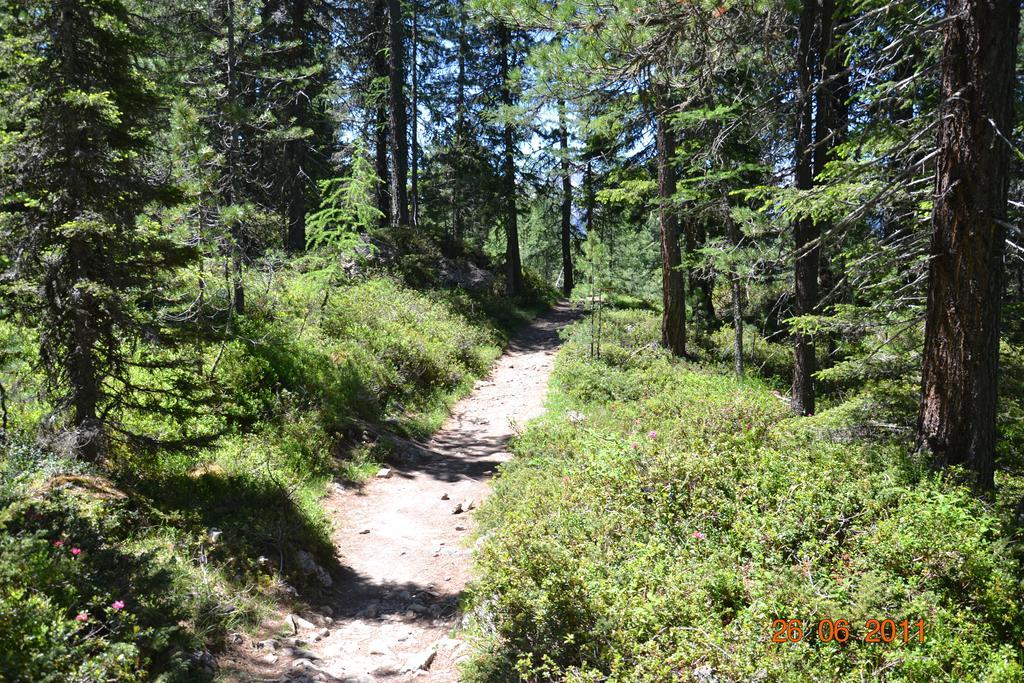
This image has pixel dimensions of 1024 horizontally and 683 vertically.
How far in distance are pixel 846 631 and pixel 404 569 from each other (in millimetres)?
5109

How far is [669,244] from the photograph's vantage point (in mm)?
15266

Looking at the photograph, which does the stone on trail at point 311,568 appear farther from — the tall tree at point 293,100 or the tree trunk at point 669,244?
the tall tree at point 293,100

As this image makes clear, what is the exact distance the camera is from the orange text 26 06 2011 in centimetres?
388

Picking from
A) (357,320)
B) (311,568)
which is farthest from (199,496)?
(357,320)

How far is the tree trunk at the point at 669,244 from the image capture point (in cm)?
1451

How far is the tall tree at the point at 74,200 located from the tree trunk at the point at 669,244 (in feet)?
34.6

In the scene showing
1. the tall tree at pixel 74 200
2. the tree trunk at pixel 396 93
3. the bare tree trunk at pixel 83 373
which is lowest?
the bare tree trunk at pixel 83 373

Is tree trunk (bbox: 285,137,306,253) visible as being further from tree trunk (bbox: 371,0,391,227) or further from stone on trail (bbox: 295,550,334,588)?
stone on trail (bbox: 295,550,334,588)

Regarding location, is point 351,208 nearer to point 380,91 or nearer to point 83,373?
point 83,373

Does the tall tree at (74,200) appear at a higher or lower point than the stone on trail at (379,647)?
higher

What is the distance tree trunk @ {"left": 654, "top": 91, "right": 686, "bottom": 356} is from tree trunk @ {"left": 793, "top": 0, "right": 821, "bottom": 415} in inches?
129

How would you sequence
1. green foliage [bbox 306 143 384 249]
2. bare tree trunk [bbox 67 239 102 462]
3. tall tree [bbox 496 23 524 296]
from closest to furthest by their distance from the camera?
bare tree trunk [bbox 67 239 102 462]
green foliage [bbox 306 143 384 249]
tall tree [bbox 496 23 524 296]

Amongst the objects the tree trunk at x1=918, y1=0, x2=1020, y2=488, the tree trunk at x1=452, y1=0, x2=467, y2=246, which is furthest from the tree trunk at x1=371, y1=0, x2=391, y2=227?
the tree trunk at x1=918, y1=0, x2=1020, y2=488

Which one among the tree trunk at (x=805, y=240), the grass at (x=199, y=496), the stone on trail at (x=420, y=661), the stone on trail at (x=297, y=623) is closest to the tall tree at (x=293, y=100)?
the grass at (x=199, y=496)
